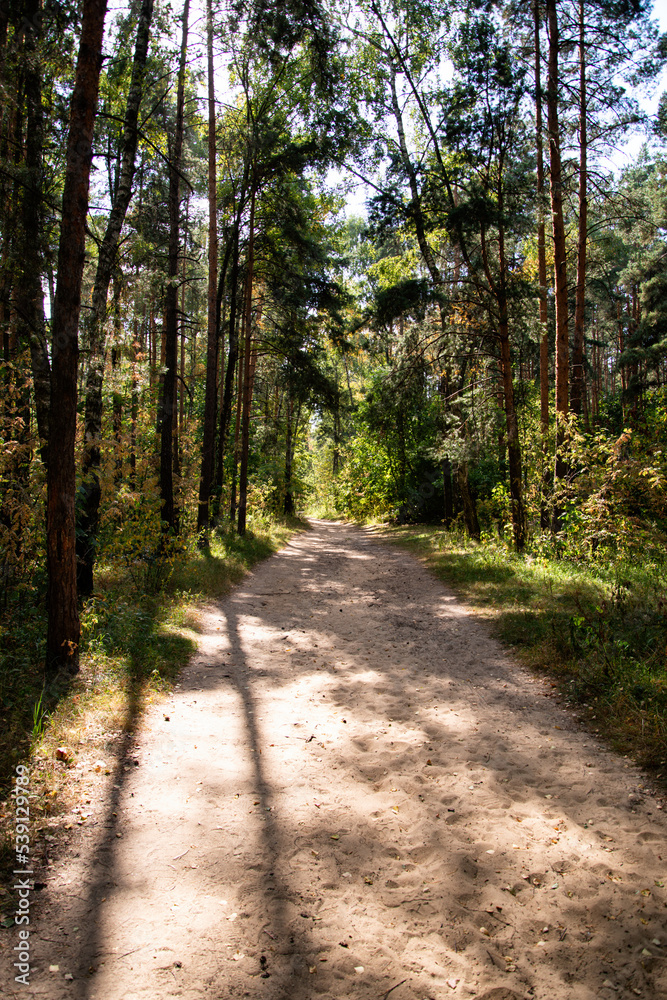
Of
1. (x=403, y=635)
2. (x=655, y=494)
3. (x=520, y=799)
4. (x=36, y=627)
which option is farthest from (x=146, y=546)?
(x=655, y=494)

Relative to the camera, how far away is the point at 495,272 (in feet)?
38.1

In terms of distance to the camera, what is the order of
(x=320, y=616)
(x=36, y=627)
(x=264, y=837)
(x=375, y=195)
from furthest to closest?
(x=375, y=195) → (x=320, y=616) → (x=36, y=627) → (x=264, y=837)

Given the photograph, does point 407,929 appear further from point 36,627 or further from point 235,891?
point 36,627

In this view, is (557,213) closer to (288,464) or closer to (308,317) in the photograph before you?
(308,317)

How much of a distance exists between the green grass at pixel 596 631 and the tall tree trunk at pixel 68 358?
15.0 feet

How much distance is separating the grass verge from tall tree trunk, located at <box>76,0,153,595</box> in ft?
2.36

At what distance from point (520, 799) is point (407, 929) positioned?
1300mm

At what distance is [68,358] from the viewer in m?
4.78

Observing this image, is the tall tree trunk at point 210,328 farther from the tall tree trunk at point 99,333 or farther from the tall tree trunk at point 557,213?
the tall tree trunk at point 557,213

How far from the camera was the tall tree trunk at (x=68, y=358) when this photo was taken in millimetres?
4738

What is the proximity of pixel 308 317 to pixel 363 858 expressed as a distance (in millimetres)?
15790

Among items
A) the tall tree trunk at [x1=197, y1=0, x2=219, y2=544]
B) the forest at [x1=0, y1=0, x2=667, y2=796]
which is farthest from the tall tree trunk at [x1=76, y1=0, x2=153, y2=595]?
the tall tree trunk at [x1=197, y1=0, x2=219, y2=544]

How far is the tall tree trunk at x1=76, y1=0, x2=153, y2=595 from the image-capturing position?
6941 mm

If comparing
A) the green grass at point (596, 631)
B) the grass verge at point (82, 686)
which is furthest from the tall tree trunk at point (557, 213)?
the grass verge at point (82, 686)
